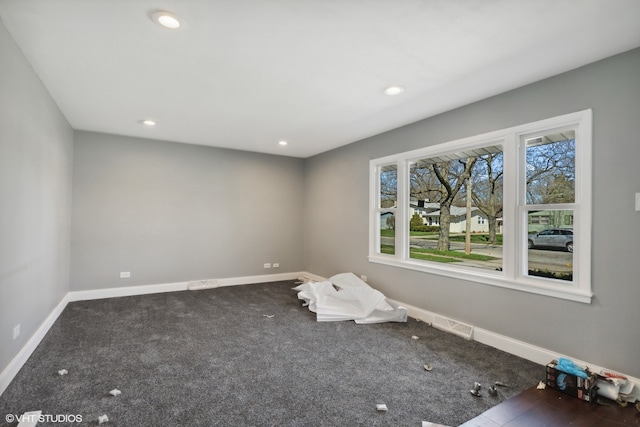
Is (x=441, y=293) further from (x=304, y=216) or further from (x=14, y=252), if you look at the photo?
(x=14, y=252)

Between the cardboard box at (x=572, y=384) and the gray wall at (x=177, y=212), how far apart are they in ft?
15.4

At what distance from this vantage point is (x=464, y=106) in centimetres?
352

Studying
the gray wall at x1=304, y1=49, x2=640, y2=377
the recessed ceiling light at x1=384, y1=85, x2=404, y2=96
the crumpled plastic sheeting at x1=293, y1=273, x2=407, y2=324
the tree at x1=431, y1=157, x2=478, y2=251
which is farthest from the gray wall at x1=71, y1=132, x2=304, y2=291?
the recessed ceiling light at x1=384, y1=85, x2=404, y2=96

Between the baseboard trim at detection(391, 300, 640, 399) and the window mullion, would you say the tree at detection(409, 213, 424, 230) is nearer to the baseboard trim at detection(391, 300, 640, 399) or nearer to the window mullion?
the window mullion

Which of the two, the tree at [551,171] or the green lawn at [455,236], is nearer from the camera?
the tree at [551,171]

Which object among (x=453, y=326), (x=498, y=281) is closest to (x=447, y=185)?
(x=498, y=281)

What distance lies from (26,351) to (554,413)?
4166 millimetres

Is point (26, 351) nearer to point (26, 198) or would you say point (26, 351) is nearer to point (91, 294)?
point (26, 198)

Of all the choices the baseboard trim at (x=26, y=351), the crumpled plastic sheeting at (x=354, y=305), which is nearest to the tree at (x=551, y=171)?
the crumpled plastic sheeting at (x=354, y=305)

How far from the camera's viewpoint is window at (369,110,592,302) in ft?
8.84

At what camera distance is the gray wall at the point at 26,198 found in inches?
89.1

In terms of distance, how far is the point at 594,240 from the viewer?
2510 mm

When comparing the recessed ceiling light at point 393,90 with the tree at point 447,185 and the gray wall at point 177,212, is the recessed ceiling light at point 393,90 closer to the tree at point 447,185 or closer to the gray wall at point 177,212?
the tree at point 447,185

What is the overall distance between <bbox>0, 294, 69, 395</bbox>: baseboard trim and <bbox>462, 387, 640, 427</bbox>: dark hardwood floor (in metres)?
3.21
